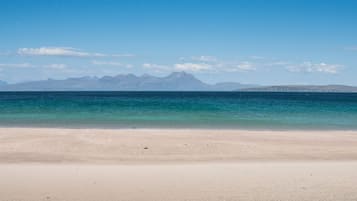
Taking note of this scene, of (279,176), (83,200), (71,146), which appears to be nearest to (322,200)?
(279,176)

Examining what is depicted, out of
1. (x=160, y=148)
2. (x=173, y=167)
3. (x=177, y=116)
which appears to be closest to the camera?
(x=173, y=167)

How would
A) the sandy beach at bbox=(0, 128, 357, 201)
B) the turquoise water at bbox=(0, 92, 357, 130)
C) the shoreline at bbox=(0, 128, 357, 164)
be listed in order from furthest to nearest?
the turquoise water at bbox=(0, 92, 357, 130) < the shoreline at bbox=(0, 128, 357, 164) < the sandy beach at bbox=(0, 128, 357, 201)

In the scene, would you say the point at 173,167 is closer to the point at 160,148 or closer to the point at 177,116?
the point at 160,148

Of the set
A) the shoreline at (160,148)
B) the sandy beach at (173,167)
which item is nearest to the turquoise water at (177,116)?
the shoreline at (160,148)

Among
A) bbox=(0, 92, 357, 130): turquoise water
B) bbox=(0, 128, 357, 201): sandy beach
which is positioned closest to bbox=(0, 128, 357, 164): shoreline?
bbox=(0, 128, 357, 201): sandy beach

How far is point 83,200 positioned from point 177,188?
8.10ft

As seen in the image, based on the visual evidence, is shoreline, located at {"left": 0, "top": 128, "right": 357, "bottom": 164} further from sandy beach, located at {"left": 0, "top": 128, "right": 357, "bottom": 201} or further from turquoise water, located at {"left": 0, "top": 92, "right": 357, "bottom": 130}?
turquoise water, located at {"left": 0, "top": 92, "right": 357, "bottom": 130}

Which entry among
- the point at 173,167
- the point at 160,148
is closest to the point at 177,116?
the point at 160,148

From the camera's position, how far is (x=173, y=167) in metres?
15.1

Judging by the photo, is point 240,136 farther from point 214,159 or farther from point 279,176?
point 279,176

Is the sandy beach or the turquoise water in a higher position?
the sandy beach

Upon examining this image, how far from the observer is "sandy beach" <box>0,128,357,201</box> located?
1113cm

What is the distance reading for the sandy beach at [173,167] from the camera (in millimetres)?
11133

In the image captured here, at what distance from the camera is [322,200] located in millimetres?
10398
